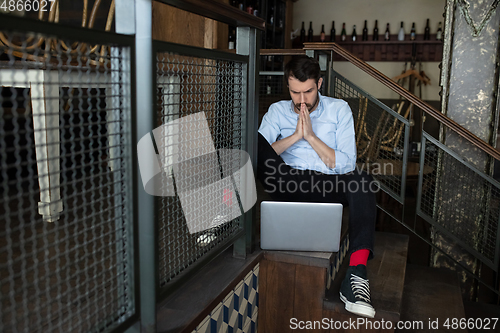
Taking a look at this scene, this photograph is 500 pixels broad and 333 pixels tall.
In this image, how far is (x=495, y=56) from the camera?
2.99 metres

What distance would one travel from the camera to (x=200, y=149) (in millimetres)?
1408

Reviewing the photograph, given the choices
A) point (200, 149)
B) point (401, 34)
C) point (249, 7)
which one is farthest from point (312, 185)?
point (401, 34)

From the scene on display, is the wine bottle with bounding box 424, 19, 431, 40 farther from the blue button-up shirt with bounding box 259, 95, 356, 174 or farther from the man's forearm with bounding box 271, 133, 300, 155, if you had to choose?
the man's forearm with bounding box 271, 133, 300, 155

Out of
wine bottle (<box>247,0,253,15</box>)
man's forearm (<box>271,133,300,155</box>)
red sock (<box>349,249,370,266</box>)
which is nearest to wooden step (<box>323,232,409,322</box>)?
red sock (<box>349,249,370,266</box>)

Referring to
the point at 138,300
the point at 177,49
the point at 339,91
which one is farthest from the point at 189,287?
the point at 339,91

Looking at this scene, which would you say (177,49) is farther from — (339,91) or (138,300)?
(339,91)

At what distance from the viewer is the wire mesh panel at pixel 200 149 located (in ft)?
4.14

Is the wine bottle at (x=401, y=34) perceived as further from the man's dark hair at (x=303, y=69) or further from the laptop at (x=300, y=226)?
the laptop at (x=300, y=226)

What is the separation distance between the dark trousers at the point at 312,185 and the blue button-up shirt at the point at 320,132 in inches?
4.0

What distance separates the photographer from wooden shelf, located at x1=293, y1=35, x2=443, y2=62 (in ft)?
20.0

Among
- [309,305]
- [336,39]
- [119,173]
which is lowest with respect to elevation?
[309,305]

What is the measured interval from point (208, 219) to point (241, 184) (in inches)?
10.8

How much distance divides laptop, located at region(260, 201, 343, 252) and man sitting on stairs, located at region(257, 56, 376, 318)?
12 cm

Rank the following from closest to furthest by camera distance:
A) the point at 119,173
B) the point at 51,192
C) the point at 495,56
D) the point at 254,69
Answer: the point at 119,173 < the point at 254,69 < the point at 51,192 < the point at 495,56
